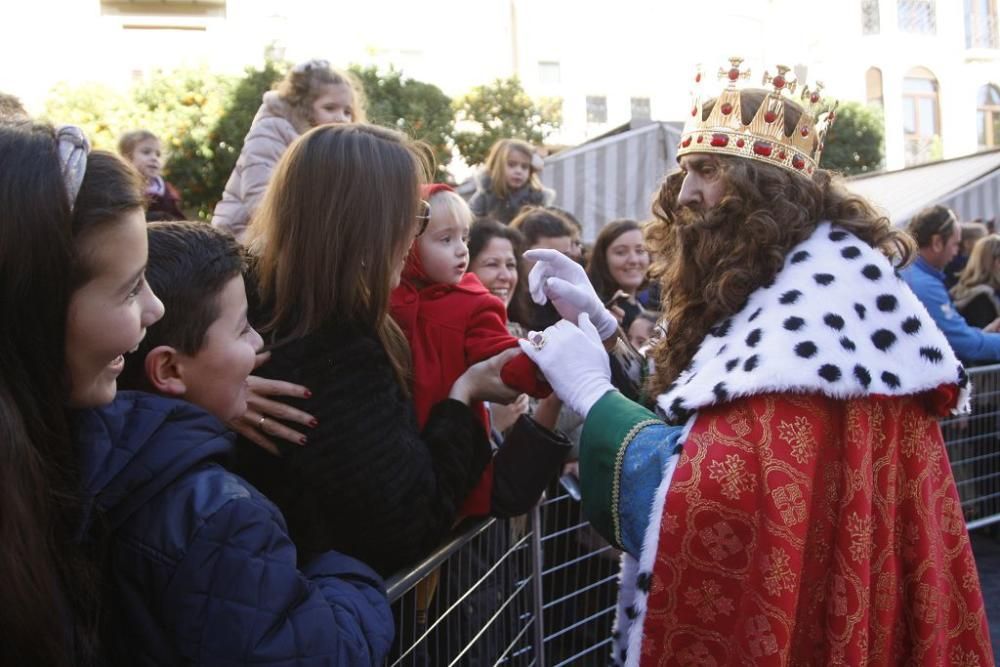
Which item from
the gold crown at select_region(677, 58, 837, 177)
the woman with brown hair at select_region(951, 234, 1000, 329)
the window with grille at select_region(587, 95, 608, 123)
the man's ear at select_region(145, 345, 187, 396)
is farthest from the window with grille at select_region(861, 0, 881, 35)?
the man's ear at select_region(145, 345, 187, 396)

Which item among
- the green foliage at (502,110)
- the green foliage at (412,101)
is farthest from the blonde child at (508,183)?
the green foliage at (502,110)

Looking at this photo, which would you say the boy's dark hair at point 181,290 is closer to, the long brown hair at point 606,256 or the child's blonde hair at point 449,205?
the child's blonde hair at point 449,205

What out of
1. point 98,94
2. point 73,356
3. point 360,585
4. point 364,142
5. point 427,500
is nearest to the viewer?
point 73,356

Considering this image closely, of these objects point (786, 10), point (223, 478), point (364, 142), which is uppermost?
point (786, 10)

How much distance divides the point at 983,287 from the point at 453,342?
5.54 metres

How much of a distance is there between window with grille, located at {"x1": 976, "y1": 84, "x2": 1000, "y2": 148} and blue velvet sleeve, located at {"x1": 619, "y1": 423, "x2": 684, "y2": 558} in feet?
115

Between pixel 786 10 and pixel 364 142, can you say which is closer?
pixel 364 142

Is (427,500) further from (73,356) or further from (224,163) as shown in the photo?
(224,163)

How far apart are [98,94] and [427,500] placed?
43.6ft

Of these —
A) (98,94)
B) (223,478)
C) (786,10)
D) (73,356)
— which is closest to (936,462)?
(223,478)

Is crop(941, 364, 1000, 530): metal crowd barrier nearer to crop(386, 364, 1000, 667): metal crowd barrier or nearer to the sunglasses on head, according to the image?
crop(386, 364, 1000, 667): metal crowd barrier

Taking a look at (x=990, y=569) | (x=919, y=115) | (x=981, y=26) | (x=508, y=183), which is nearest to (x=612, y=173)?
(x=508, y=183)

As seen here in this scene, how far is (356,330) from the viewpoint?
1952 millimetres

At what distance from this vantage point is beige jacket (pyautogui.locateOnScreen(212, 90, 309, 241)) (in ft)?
13.0
